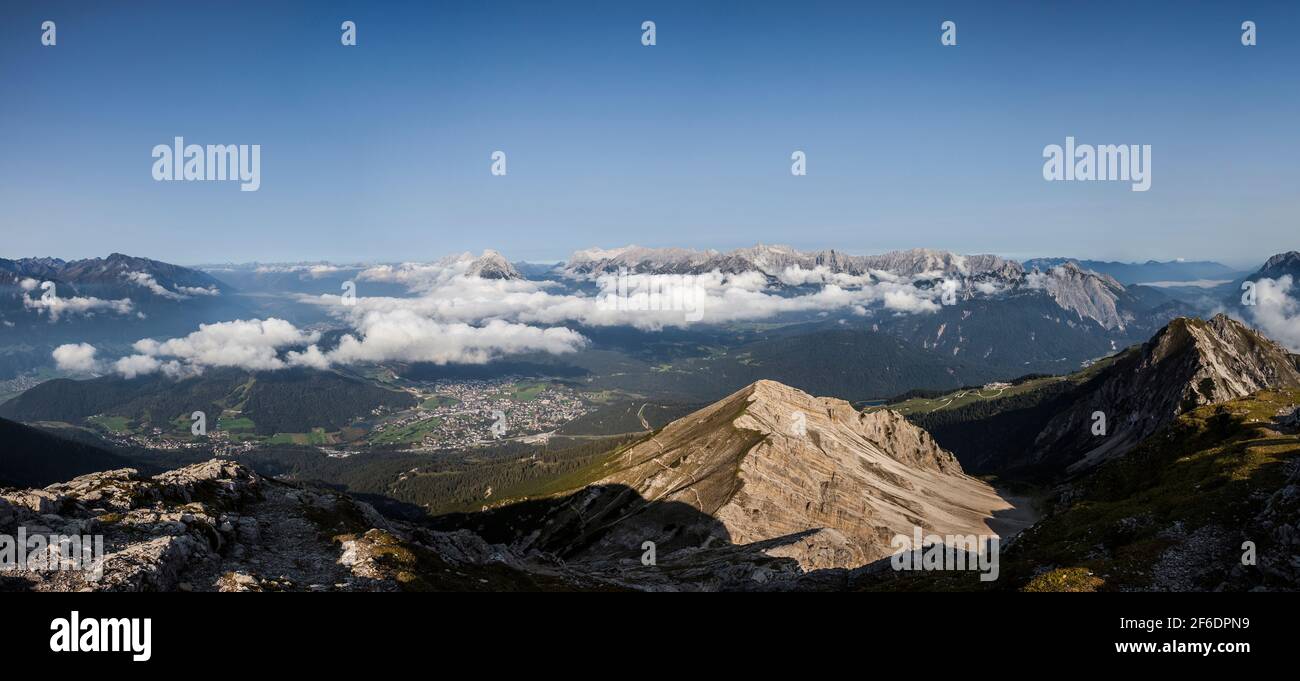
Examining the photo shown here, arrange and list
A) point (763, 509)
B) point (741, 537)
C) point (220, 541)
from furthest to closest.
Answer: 1. point (763, 509)
2. point (741, 537)
3. point (220, 541)

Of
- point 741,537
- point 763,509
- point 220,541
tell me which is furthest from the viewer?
A: point 763,509

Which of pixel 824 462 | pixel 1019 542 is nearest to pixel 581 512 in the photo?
pixel 824 462

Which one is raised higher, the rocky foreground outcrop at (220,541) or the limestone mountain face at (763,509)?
the rocky foreground outcrop at (220,541)

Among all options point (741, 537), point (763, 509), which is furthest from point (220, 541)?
point (763, 509)

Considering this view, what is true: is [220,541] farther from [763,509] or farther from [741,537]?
[763,509]

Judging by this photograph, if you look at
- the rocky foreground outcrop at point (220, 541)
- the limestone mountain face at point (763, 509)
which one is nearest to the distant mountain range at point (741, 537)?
the rocky foreground outcrop at point (220, 541)

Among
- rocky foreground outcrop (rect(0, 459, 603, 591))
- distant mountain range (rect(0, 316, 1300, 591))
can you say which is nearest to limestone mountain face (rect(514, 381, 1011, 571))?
distant mountain range (rect(0, 316, 1300, 591))

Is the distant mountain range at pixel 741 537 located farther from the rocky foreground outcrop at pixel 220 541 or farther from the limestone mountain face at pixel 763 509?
the limestone mountain face at pixel 763 509

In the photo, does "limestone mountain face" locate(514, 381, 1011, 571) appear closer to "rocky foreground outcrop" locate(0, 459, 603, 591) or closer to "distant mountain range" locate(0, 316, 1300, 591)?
"distant mountain range" locate(0, 316, 1300, 591)
